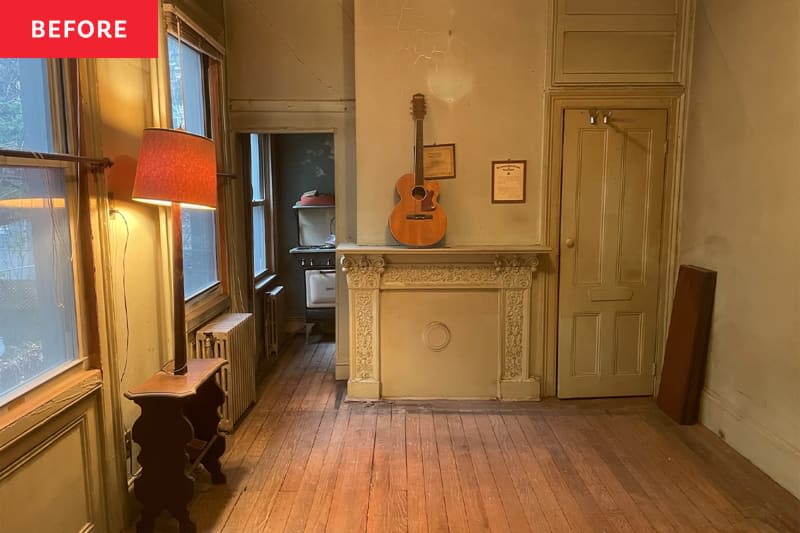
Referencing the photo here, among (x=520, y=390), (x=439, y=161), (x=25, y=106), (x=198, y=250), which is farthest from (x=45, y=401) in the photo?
(x=520, y=390)

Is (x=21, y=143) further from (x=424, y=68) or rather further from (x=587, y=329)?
(x=587, y=329)

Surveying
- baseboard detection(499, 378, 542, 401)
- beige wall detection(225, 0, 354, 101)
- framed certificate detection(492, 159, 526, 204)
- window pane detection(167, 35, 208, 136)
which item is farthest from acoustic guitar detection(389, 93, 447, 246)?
window pane detection(167, 35, 208, 136)

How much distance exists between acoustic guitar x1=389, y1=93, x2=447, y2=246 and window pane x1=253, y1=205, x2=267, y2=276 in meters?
1.85

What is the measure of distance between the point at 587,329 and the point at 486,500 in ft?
5.34

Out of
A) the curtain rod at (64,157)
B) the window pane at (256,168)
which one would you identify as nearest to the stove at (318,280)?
the window pane at (256,168)

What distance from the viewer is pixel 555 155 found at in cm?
356

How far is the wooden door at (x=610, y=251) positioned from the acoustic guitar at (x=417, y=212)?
0.87 m

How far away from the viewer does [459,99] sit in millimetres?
3549

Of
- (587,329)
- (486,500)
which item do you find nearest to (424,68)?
(587,329)

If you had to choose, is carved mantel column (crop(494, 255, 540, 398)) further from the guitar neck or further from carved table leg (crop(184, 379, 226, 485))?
carved table leg (crop(184, 379, 226, 485))

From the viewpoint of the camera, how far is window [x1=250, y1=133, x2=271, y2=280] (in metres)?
4.86

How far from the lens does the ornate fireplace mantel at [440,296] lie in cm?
360

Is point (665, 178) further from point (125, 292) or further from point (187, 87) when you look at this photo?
point (125, 292)

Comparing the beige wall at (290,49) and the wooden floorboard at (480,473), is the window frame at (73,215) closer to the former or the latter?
the wooden floorboard at (480,473)
